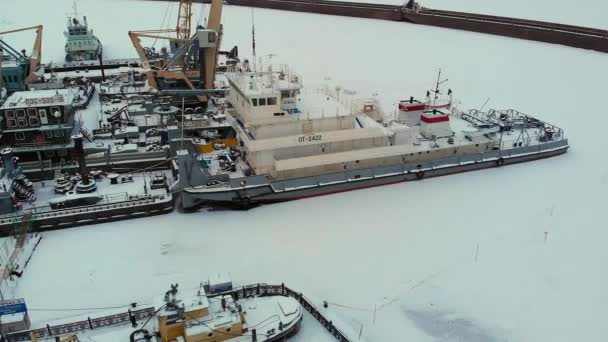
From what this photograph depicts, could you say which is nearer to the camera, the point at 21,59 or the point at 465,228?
the point at 465,228

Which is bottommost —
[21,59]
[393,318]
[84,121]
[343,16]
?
[393,318]

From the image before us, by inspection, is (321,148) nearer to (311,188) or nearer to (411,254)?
(311,188)

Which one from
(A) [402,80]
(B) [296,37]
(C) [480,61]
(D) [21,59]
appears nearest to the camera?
(D) [21,59]

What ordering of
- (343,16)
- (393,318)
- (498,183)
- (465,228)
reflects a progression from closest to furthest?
1. (393,318)
2. (465,228)
3. (498,183)
4. (343,16)

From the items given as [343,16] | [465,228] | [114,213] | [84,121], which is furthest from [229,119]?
[343,16]

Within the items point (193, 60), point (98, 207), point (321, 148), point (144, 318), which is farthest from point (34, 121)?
point (144, 318)

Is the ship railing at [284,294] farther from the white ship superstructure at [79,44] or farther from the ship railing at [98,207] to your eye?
the white ship superstructure at [79,44]

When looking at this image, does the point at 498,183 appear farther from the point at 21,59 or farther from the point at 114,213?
the point at 21,59

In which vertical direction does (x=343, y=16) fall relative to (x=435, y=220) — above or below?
above
